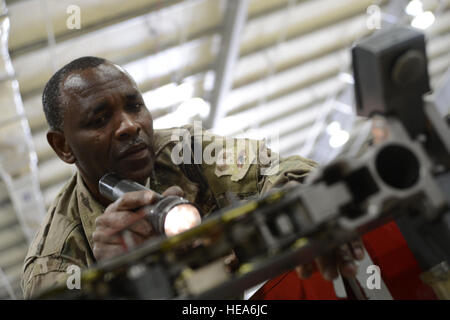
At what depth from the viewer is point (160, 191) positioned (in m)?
1.54

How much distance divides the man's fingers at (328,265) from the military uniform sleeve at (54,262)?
667 mm

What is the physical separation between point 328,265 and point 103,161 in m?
0.81

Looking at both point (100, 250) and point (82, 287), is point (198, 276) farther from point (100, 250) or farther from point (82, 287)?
point (100, 250)

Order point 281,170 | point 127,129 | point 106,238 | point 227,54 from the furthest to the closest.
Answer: point 227,54, point 127,129, point 281,170, point 106,238

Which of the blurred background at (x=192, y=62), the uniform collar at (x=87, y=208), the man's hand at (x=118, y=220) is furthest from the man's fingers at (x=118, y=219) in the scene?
the blurred background at (x=192, y=62)

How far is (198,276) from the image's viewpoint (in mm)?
664

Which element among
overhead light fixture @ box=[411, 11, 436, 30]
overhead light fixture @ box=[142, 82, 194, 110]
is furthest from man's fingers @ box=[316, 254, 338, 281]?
overhead light fixture @ box=[411, 11, 436, 30]

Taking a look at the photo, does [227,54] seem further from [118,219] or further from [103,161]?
[118,219]

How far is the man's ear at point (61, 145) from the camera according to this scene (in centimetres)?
156

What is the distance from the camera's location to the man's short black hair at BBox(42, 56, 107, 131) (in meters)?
1.46

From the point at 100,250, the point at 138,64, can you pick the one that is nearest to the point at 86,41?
the point at 138,64

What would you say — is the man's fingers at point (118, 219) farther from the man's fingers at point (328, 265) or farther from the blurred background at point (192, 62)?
the blurred background at point (192, 62)

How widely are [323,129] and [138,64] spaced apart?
14.5 ft

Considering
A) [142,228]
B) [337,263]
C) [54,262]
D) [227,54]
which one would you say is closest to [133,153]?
[54,262]
